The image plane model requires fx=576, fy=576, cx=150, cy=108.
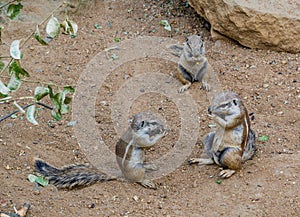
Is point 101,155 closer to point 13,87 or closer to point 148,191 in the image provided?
point 148,191

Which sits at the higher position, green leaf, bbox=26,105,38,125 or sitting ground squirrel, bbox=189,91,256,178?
green leaf, bbox=26,105,38,125

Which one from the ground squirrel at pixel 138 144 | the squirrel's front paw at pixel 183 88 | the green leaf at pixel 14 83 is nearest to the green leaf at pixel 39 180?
the ground squirrel at pixel 138 144

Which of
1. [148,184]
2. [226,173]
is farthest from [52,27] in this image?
[226,173]

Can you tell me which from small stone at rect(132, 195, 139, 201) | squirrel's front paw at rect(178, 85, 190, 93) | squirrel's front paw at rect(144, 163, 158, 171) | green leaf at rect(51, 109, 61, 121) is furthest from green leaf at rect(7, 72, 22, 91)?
squirrel's front paw at rect(178, 85, 190, 93)

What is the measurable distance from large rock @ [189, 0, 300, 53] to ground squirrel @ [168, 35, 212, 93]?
68 cm

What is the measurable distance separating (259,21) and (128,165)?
10.2 ft

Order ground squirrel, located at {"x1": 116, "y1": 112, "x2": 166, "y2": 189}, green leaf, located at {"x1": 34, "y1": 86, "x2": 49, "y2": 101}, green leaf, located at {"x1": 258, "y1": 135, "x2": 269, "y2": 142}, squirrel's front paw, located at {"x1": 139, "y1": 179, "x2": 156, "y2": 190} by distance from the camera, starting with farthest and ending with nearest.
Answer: green leaf, located at {"x1": 258, "y1": 135, "x2": 269, "y2": 142} < squirrel's front paw, located at {"x1": 139, "y1": 179, "x2": 156, "y2": 190} < ground squirrel, located at {"x1": 116, "y1": 112, "x2": 166, "y2": 189} < green leaf, located at {"x1": 34, "y1": 86, "x2": 49, "y2": 101}

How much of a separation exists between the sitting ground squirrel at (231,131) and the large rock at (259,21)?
2.24 m

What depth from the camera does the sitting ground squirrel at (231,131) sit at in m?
5.55

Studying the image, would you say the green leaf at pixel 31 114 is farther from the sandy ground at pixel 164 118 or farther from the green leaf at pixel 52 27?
the sandy ground at pixel 164 118

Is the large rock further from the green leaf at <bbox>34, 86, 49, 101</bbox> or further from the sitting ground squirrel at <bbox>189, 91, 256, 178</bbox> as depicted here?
the green leaf at <bbox>34, 86, 49, 101</bbox>

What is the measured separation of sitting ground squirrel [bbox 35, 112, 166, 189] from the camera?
214 inches

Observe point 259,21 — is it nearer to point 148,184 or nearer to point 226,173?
point 226,173

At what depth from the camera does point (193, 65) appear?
7.21 metres
